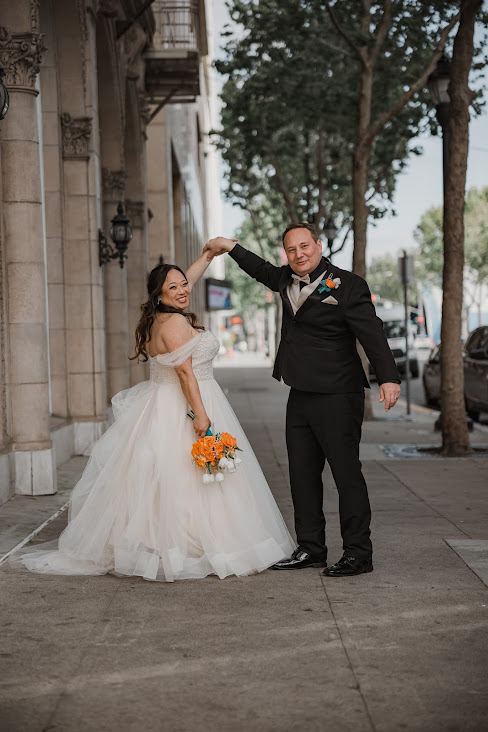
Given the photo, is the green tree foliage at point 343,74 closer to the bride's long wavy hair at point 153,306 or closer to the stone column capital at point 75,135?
the stone column capital at point 75,135

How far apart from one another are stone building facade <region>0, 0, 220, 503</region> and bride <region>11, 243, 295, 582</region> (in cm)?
309

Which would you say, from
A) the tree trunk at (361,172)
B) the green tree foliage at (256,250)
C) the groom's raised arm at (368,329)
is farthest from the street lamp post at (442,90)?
the green tree foliage at (256,250)

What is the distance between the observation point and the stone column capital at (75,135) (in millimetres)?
13578

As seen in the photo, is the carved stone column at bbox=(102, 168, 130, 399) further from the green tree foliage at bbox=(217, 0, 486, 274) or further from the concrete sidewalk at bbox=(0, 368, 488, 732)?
the concrete sidewalk at bbox=(0, 368, 488, 732)

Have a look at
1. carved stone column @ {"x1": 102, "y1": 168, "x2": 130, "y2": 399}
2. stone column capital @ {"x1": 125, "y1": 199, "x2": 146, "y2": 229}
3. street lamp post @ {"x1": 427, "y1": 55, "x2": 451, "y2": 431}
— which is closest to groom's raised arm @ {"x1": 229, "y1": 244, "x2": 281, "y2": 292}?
street lamp post @ {"x1": 427, "y1": 55, "x2": 451, "y2": 431}

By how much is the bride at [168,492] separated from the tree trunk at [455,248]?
692 cm

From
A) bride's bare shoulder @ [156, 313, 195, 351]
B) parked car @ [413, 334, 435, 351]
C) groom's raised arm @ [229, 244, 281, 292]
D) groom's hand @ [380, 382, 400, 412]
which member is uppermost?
groom's raised arm @ [229, 244, 281, 292]

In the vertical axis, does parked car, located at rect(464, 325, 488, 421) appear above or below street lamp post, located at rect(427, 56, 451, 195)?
below

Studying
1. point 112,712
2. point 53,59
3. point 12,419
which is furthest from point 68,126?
point 112,712

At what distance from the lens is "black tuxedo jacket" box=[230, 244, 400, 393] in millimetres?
6438

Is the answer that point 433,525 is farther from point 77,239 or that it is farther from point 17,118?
point 77,239

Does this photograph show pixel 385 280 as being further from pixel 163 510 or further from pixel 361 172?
pixel 163 510

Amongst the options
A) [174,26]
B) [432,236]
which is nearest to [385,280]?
[432,236]

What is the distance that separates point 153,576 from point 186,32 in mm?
21148
